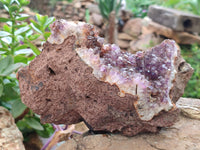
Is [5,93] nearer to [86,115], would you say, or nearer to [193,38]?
[86,115]

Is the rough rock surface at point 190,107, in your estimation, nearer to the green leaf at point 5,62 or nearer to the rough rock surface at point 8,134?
the rough rock surface at point 8,134

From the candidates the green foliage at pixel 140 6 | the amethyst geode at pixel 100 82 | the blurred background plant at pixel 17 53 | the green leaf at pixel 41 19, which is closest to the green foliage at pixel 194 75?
the blurred background plant at pixel 17 53

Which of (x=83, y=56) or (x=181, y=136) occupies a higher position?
(x=83, y=56)

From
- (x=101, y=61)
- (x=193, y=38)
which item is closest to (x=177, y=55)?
(x=101, y=61)

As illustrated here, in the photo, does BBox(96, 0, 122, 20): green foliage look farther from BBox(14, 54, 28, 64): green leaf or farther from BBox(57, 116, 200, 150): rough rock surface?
BBox(57, 116, 200, 150): rough rock surface

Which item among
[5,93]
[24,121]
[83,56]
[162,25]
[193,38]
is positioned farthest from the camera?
[162,25]

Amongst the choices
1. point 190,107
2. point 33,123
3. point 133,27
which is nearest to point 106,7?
point 133,27

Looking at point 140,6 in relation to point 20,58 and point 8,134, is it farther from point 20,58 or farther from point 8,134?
point 8,134
